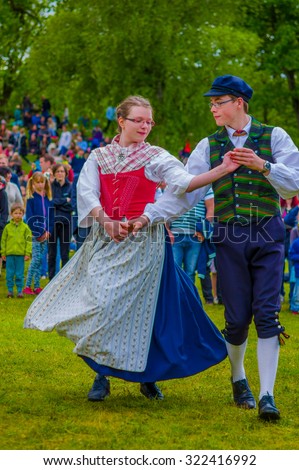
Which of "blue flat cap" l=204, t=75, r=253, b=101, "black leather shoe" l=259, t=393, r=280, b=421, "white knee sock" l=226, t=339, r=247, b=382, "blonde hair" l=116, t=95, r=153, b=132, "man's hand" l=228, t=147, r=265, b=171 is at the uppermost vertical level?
"blue flat cap" l=204, t=75, r=253, b=101

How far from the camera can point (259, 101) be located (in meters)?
38.6

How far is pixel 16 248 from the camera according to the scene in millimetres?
14008

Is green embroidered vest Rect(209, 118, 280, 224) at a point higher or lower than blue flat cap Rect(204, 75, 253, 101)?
lower

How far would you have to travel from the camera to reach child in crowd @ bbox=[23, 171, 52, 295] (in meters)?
14.6

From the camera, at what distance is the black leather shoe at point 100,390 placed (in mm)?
6844

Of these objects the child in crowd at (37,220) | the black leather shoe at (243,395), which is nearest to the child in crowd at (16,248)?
the child in crowd at (37,220)

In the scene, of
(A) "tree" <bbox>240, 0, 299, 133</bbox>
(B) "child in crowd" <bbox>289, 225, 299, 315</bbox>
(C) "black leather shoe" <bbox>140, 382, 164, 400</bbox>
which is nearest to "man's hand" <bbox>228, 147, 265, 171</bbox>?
(C) "black leather shoe" <bbox>140, 382, 164, 400</bbox>

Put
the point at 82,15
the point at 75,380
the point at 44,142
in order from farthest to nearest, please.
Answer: the point at 44,142 < the point at 82,15 < the point at 75,380

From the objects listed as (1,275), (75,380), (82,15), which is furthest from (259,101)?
(75,380)

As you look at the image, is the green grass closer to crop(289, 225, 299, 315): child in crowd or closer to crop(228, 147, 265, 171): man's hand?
crop(228, 147, 265, 171): man's hand

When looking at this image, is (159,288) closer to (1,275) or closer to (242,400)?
(242,400)

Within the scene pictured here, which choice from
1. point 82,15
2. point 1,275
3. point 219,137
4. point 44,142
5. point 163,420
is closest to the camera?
point 163,420

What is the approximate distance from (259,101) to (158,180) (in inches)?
1272

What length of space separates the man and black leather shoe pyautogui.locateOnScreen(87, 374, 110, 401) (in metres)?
0.91
